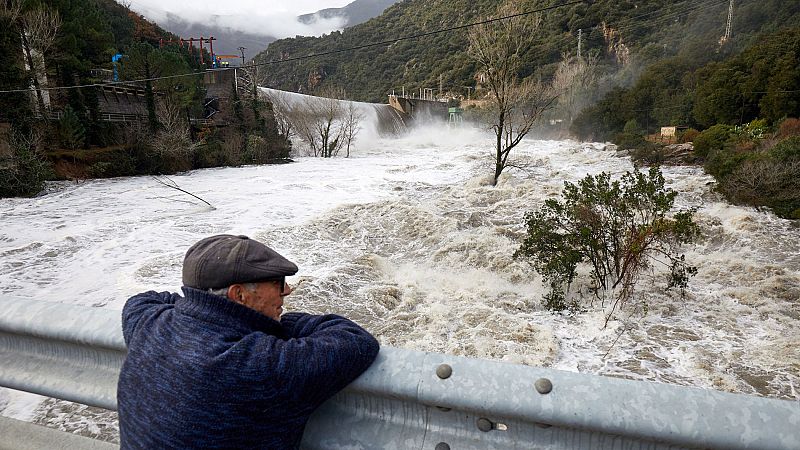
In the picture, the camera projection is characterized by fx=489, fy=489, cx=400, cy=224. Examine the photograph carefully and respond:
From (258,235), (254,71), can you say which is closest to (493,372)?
(258,235)

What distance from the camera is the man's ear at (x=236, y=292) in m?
1.39

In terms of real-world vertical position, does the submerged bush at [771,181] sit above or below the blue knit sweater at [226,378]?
below

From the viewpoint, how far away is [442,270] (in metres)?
8.09

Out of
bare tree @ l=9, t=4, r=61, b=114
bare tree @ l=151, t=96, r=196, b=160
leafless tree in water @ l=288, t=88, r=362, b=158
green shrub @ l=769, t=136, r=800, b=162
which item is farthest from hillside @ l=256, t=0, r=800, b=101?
bare tree @ l=9, t=4, r=61, b=114

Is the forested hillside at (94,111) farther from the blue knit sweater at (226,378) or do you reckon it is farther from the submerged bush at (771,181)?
the submerged bush at (771,181)

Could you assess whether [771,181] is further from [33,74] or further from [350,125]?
[350,125]

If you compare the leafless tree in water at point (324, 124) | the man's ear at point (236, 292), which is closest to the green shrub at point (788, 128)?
the man's ear at point (236, 292)

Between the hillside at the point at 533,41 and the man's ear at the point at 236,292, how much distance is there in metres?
31.1

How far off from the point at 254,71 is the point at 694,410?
34871 mm

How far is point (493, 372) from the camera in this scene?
118cm

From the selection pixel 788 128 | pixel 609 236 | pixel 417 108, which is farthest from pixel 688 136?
pixel 417 108

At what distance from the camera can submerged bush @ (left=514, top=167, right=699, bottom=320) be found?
6.12m

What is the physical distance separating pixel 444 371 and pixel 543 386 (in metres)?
0.23

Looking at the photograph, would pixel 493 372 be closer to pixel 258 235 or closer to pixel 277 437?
pixel 277 437
